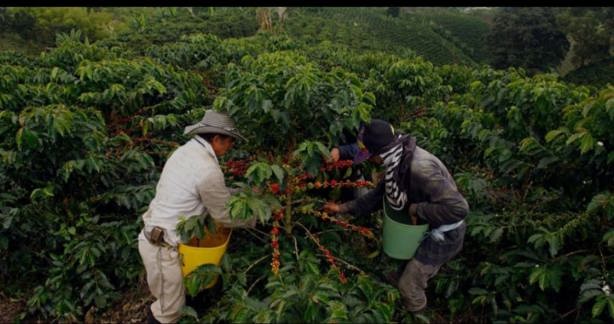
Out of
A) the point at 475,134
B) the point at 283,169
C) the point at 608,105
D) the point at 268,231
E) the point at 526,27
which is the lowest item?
the point at 526,27

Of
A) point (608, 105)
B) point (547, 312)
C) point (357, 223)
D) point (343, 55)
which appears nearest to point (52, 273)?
point (357, 223)

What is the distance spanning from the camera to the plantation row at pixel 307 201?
2.84 metres

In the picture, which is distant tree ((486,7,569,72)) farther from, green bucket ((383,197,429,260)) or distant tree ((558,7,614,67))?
green bucket ((383,197,429,260))

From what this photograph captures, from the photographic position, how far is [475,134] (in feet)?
13.6

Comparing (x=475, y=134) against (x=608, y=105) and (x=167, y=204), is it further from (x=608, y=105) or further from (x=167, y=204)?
(x=167, y=204)

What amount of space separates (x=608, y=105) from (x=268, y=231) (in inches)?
91.5

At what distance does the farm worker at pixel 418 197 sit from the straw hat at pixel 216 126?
79cm

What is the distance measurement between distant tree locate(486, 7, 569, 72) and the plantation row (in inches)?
806

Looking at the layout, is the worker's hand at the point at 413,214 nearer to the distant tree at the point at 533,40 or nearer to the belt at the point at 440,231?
the belt at the point at 440,231

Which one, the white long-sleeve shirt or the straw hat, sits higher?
the straw hat

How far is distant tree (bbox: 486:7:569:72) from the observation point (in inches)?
884

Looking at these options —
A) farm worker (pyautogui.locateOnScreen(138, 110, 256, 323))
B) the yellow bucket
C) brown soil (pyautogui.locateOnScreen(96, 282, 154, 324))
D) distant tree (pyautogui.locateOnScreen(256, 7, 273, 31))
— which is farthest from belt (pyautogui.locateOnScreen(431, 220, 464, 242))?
distant tree (pyautogui.locateOnScreen(256, 7, 273, 31))

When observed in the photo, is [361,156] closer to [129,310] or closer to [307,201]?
[307,201]

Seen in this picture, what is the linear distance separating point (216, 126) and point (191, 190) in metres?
0.41
